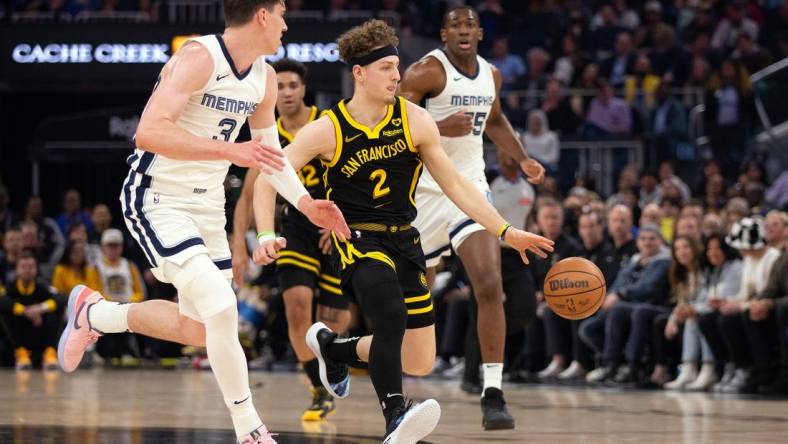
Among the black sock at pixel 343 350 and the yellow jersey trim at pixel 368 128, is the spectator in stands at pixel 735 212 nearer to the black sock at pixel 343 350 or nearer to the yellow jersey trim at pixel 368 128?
the black sock at pixel 343 350

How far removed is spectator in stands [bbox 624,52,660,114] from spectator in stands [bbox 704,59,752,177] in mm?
849

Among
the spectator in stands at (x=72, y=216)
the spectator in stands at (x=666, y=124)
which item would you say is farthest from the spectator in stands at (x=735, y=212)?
the spectator in stands at (x=72, y=216)

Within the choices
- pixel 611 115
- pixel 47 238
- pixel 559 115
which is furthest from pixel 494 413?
pixel 47 238

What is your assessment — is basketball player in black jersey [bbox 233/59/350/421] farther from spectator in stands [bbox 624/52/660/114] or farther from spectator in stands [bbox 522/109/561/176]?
spectator in stands [bbox 624/52/660/114]

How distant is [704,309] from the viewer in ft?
36.6

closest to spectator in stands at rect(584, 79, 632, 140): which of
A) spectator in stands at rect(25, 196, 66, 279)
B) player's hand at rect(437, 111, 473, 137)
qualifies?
spectator in stands at rect(25, 196, 66, 279)

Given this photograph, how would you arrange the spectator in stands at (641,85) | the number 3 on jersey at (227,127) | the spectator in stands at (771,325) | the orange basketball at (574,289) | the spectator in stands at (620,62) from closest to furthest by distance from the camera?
1. the number 3 on jersey at (227,127)
2. the orange basketball at (574,289)
3. the spectator in stands at (771,325)
4. the spectator in stands at (641,85)
5. the spectator in stands at (620,62)

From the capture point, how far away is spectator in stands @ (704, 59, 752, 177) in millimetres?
16172

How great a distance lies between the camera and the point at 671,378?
38.5 feet

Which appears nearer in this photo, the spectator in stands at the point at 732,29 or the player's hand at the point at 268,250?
the player's hand at the point at 268,250

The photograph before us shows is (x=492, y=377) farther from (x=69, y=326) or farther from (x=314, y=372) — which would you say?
(x=69, y=326)

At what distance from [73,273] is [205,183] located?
8963mm

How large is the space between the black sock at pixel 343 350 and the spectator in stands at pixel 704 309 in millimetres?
4865

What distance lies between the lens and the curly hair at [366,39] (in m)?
6.64
